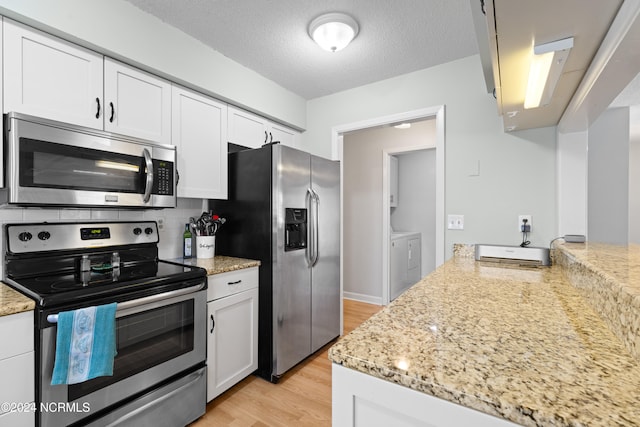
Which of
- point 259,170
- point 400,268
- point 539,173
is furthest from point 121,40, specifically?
point 400,268

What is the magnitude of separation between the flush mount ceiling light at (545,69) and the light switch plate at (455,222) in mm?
1028

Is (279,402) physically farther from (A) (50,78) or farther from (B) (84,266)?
(A) (50,78)

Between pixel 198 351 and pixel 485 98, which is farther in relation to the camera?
pixel 485 98

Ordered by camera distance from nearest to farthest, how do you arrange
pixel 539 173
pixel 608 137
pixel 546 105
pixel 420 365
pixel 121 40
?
1. pixel 420 365
2. pixel 546 105
3. pixel 121 40
4. pixel 539 173
5. pixel 608 137

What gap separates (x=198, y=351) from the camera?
1736mm

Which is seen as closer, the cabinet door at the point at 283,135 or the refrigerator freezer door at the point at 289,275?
the refrigerator freezer door at the point at 289,275

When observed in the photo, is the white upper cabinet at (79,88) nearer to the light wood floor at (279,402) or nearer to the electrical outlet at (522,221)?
the light wood floor at (279,402)

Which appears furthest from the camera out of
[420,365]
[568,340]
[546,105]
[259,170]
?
[259,170]

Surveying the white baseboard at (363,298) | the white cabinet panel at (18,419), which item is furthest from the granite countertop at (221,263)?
the white baseboard at (363,298)

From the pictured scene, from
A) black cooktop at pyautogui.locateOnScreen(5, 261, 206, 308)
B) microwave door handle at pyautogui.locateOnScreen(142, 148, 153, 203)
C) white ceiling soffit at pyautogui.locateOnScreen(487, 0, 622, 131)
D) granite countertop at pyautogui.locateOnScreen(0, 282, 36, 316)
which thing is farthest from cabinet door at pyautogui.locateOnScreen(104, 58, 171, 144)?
white ceiling soffit at pyautogui.locateOnScreen(487, 0, 622, 131)

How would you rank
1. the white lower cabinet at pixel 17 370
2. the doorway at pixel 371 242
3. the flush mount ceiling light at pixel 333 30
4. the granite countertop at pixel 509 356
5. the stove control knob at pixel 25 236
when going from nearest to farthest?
the granite countertop at pixel 509 356
the white lower cabinet at pixel 17 370
the stove control knob at pixel 25 236
the flush mount ceiling light at pixel 333 30
the doorway at pixel 371 242

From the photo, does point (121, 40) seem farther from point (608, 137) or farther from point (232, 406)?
point (608, 137)

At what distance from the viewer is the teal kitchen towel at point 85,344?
3.90ft

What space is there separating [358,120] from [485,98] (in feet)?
3.44
